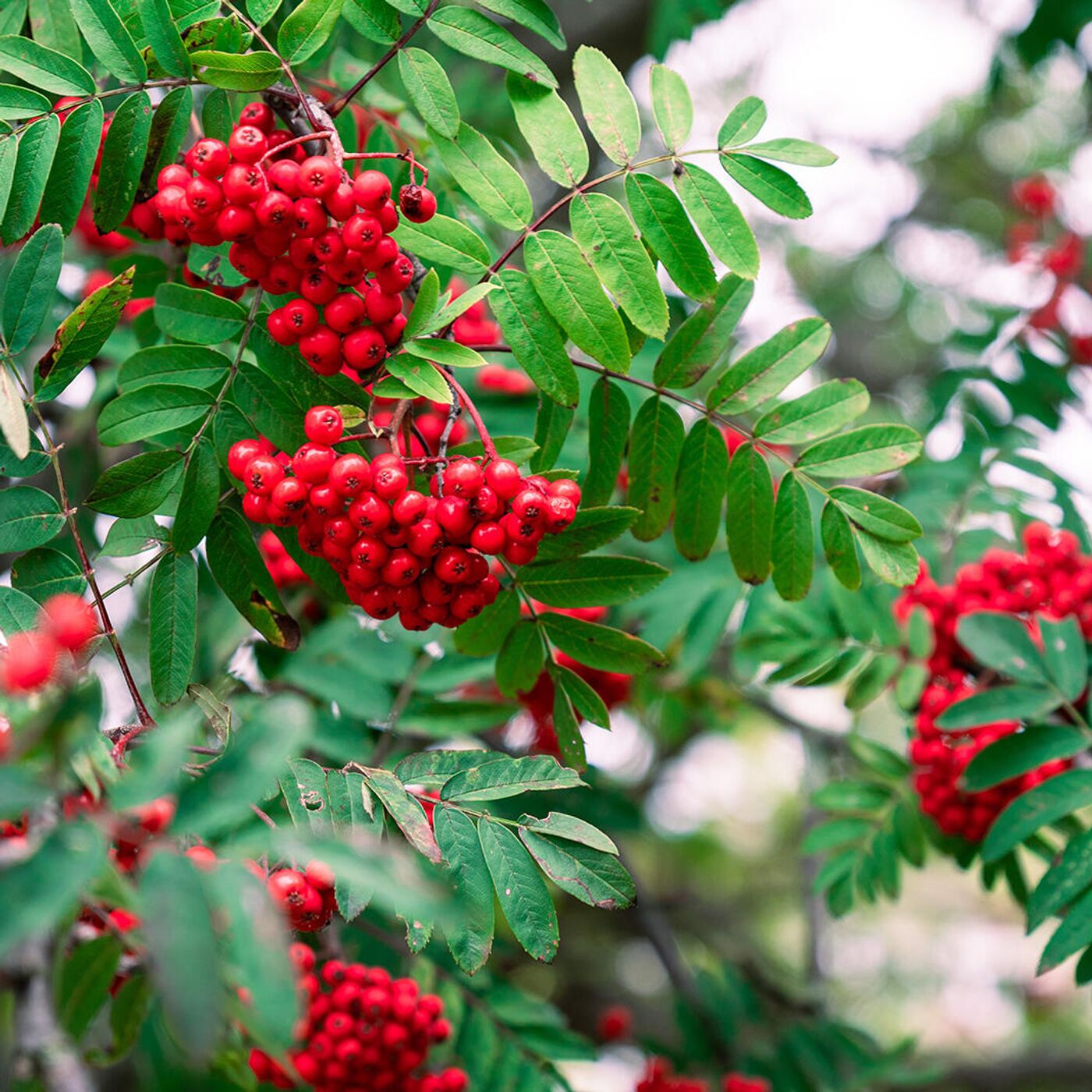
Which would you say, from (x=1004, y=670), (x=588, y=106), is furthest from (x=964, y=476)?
(x=588, y=106)

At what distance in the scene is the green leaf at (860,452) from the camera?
2018mm

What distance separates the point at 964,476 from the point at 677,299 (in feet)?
4.17

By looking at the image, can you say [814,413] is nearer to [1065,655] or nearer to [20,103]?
[1065,655]

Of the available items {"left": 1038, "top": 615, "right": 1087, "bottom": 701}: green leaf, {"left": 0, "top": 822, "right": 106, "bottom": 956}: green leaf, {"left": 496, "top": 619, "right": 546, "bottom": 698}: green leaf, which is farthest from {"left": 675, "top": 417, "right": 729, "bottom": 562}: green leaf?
{"left": 0, "top": 822, "right": 106, "bottom": 956}: green leaf

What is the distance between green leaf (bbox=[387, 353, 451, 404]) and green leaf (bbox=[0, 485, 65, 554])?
640 mm

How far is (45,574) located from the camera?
1.75 metres

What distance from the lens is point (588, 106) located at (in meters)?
1.85

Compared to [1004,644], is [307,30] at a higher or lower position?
higher

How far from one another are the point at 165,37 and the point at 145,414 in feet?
2.03

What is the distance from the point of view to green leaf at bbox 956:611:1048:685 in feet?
7.75

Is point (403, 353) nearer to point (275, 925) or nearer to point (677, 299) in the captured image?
point (275, 925)

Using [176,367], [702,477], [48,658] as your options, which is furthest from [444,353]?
[48,658]

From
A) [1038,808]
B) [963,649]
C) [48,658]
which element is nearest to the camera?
[48,658]

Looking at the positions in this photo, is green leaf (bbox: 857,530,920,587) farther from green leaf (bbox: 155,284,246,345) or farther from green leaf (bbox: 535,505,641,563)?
green leaf (bbox: 155,284,246,345)
